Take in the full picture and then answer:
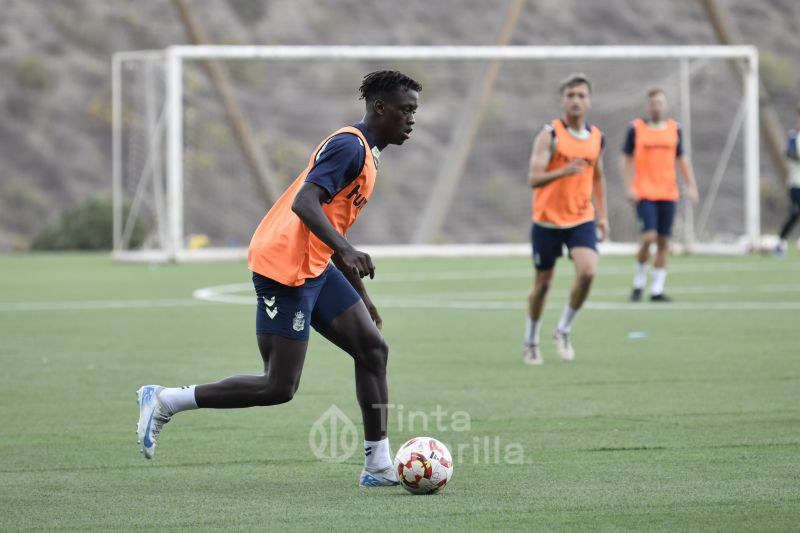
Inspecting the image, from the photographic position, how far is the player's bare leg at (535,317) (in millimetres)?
11875

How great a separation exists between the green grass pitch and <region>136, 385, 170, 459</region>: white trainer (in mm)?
153

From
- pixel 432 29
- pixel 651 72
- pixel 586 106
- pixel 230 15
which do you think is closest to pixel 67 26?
pixel 230 15

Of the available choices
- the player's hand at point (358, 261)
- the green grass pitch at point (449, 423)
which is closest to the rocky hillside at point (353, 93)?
the green grass pitch at point (449, 423)

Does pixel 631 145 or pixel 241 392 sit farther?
pixel 631 145

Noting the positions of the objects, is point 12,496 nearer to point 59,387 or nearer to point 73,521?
point 73,521

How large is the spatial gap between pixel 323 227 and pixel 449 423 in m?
2.55

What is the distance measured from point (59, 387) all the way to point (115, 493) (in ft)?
13.2

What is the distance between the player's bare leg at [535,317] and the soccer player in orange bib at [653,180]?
5926mm

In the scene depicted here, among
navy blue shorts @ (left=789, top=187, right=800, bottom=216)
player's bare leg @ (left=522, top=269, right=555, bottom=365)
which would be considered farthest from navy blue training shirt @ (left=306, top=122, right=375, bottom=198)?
navy blue shorts @ (left=789, top=187, right=800, bottom=216)

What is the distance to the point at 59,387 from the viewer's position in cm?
1034

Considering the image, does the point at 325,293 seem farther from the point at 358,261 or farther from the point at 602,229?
the point at 602,229

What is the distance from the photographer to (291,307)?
6.73m

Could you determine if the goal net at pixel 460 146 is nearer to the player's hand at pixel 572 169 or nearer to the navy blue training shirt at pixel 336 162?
the player's hand at pixel 572 169

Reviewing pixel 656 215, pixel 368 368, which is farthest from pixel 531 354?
pixel 656 215
